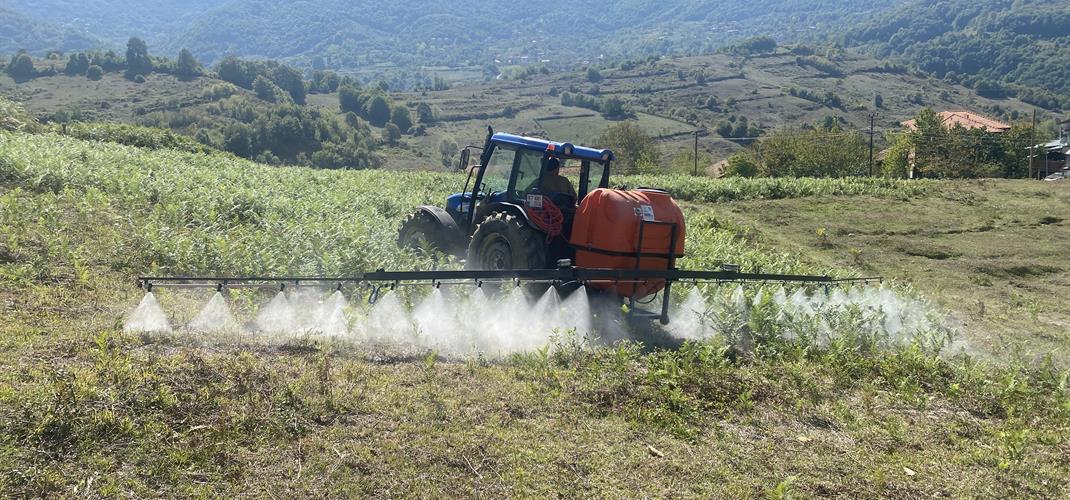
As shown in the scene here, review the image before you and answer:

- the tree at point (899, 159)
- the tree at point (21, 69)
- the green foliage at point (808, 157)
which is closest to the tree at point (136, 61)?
the tree at point (21, 69)

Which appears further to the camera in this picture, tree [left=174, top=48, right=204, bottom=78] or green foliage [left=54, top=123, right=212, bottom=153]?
tree [left=174, top=48, right=204, bottom=78]

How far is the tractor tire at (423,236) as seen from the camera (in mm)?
11906

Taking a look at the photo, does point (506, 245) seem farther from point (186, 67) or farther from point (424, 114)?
point (186, 67)

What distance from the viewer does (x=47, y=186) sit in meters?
14.6

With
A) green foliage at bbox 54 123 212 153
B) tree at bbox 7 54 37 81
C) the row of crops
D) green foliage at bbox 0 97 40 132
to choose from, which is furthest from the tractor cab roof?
tree at bbox 7 54 37 81

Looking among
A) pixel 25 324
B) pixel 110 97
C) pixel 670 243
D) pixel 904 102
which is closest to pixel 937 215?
pixel 670 243

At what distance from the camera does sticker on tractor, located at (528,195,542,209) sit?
1012 centimetres

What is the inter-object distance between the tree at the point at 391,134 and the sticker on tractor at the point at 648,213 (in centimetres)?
10914

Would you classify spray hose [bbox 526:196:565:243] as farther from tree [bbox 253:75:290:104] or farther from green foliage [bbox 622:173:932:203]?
tree [bbox 253:75:290:104]

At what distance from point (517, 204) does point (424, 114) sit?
132 meters

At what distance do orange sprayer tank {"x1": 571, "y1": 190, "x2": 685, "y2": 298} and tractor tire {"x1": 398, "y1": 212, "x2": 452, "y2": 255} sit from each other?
304cm

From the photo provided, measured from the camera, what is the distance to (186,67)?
5364 inches

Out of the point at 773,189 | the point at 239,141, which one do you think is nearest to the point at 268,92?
the point at 239,141

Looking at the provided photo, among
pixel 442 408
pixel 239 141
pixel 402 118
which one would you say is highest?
pixel 402 118
